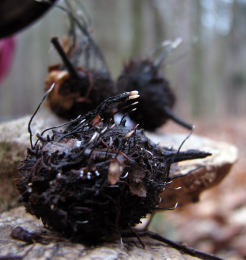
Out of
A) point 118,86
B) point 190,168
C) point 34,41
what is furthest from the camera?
point 34,41

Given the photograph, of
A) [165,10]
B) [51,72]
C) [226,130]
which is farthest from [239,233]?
[165,10]

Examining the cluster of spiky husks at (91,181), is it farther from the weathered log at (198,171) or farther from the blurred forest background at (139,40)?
the blurred forest background at (139,40)

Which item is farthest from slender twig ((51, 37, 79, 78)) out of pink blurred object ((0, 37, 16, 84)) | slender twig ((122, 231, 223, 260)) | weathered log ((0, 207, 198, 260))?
pink blurred object ((0, 37, 16, 84))

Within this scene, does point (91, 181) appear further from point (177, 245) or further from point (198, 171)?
point (198, 171)

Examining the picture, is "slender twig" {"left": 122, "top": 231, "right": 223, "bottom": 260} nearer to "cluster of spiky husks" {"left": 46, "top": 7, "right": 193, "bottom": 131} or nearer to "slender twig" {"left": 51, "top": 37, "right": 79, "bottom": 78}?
"cluster of spiky husks" {"left": 46, "top": 7, "right": 193, "bottom": 131}

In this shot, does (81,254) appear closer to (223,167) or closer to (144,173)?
(144,173)

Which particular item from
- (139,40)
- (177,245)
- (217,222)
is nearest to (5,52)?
(139,40)

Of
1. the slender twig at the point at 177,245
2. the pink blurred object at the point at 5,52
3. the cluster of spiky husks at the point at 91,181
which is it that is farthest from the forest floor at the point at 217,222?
the pink blurred object at the point at 5,52
